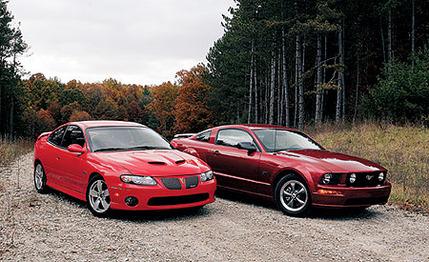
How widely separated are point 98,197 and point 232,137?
313 centimetres

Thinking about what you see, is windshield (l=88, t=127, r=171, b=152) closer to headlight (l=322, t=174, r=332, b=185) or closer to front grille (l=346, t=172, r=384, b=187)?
headlight (l=322, t=174, r=332, b=185)

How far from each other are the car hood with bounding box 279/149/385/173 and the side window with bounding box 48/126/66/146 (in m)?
4.30

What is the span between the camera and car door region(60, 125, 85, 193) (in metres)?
7.98

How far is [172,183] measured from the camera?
7207 millimetres

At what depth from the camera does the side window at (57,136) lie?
30.4ft

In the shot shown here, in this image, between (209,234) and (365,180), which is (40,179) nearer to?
(209,234)

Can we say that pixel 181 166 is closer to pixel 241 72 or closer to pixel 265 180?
pixel 265 180

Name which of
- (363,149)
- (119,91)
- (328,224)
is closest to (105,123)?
(328,224)

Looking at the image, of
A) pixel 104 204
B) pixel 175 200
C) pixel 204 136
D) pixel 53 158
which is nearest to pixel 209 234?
pixel 175 200

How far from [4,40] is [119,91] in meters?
82.1

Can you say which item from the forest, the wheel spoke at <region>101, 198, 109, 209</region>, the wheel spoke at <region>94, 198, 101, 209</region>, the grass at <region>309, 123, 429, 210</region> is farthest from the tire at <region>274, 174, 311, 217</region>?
the forest

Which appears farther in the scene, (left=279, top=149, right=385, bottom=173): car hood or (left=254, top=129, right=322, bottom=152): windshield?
(left=254, top=129, right=322, bottom=152): windshield

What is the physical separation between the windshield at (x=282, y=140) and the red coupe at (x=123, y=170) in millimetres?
1601

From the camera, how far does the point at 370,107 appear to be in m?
23.9
